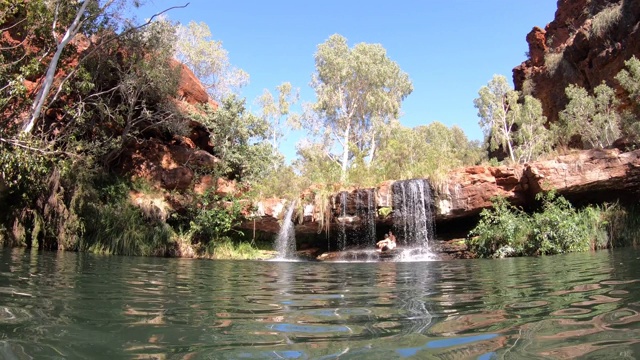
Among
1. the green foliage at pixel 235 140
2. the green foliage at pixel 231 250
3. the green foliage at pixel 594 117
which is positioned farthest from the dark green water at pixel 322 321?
the green foliage at pixel 594 117

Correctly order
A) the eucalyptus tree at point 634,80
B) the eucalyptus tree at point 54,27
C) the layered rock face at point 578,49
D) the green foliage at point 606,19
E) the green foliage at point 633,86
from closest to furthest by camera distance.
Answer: the eucalyptus tree at point 54,27
the green foliage at point 633,86
the eucalyptus tree at point 634,80
the layered rock face at point 578,49
the green foliage at point 606,19

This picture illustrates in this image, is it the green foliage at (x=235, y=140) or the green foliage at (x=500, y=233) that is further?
the green foliage at (x=235, y=140)

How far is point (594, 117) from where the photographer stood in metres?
22.8

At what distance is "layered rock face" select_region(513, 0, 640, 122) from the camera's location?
25453 millimetres

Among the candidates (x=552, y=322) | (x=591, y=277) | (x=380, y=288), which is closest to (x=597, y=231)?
(x=591, y=277)

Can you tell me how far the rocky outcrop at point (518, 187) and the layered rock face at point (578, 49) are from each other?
13.6 metres

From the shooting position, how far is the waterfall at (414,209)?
1568cm

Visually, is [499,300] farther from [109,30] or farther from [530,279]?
[109,30]

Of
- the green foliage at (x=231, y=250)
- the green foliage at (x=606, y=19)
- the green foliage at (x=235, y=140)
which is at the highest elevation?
the green foliage at (x=606, y=19)

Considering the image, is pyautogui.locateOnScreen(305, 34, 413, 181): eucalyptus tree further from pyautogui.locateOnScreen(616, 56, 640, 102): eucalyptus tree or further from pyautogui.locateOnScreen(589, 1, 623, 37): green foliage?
pyautogui.locateOnScreen(616, 56, 640, 102): eucalyptus tree

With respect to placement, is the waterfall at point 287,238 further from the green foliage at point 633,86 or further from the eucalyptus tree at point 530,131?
the eucalyptus tree at point 530,131

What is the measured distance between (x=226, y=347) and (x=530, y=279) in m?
4.67

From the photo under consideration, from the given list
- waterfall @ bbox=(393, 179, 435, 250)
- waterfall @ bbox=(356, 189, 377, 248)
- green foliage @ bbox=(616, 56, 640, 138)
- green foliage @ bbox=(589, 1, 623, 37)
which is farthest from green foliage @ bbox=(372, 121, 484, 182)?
green foliage @ bbox=(589, 1, 623, 37)

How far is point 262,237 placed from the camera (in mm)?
17750
